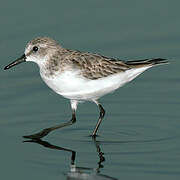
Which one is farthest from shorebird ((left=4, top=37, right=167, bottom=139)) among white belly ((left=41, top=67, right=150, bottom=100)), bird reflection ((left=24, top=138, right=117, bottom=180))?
bird reflection ((left=24, top=138, right=117, bottom=180))

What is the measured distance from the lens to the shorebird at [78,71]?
39.2 feet

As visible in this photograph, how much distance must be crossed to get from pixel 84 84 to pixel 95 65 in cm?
43

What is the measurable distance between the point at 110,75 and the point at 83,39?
3.71 meters

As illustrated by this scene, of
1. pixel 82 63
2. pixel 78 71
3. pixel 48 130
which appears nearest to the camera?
pixel 78 71

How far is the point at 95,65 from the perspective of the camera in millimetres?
12242

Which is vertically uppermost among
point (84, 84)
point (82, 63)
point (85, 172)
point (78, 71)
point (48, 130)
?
point (82, 63)

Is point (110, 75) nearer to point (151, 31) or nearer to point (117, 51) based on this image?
point (117, 51)

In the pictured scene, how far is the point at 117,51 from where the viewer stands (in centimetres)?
1554

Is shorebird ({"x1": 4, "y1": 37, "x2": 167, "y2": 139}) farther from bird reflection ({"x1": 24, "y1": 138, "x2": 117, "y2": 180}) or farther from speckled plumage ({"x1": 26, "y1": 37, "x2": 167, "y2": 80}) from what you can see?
bird reflection ({"x1": 24, "y1": 138, "x2": 117, "y2": 180})

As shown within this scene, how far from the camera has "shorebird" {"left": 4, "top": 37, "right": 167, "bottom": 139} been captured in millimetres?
11953

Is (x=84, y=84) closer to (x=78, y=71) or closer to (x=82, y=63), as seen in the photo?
(x=78, y=71)

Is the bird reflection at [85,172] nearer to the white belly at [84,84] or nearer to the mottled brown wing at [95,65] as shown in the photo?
the white belly at [84,84]

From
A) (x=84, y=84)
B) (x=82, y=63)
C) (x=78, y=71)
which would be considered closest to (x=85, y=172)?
(x=84, y=84)

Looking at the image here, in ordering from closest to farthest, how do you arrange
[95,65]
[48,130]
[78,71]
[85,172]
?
[85,172] → [78,71] → [95,65] → [48,130]
